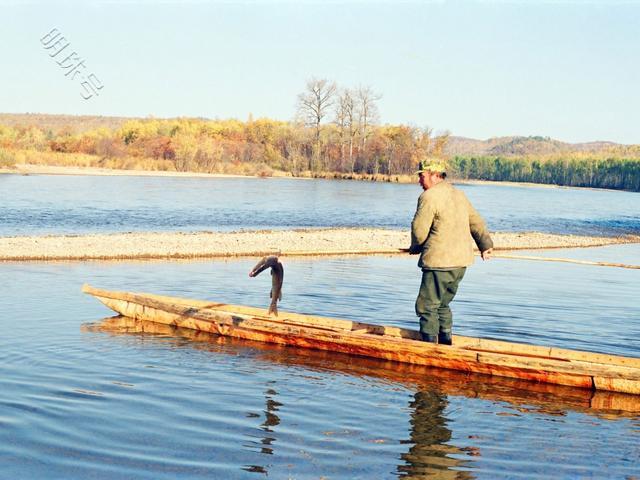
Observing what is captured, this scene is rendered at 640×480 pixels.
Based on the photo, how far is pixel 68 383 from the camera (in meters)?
8.07

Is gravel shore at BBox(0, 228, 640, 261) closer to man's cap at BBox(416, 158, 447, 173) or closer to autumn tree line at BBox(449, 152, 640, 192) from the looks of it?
man's cap at BBox(416, 158, 447, 173)

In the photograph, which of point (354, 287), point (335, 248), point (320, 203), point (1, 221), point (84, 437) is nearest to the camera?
point (84, 437)

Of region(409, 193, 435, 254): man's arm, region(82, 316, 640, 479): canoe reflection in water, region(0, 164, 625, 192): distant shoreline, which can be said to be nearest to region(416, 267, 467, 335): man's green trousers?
region(409, 193, 435, 254): man's arm

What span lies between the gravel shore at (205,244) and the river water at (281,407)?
16.7ft

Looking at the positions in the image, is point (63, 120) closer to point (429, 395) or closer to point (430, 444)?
point (429, 395)

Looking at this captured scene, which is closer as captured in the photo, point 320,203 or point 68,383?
point 68,383

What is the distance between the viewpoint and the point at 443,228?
8594 mm

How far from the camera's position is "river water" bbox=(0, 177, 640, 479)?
19.9ft

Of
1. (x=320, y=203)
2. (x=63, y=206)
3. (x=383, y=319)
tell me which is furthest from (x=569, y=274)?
(x=320, y=203)

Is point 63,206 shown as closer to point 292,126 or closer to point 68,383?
point 68,383

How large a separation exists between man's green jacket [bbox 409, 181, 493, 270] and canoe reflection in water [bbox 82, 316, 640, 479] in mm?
1253

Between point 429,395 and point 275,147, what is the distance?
278ft

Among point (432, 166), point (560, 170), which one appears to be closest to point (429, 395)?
point (432, 166)

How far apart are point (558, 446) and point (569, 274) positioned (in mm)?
13314
